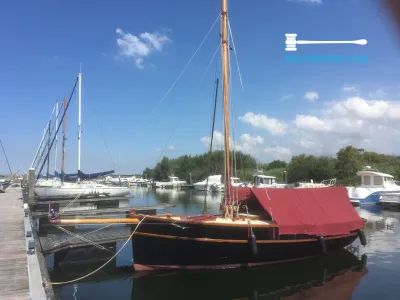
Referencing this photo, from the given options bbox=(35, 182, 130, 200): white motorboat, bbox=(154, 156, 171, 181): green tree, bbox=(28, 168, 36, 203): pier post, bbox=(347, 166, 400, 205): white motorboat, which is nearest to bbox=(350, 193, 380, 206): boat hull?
bbox=(347, 166, 400, 205): white motorboat

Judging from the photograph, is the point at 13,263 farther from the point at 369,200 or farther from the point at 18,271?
the point at 369,200

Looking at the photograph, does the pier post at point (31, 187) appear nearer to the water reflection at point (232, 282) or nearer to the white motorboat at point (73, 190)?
the white motorboat at point (73, 190)

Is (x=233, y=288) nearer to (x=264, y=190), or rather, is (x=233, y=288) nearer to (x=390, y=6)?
(x=264, y=190)

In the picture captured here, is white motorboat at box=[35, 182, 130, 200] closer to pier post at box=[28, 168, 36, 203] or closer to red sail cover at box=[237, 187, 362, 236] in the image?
pier post at box=[28, 168, 36, 203]

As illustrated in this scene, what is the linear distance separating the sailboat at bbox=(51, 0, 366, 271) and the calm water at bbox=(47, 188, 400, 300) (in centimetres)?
54

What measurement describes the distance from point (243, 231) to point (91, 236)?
824 centimetres

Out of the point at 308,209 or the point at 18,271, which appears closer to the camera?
the point at 18,271

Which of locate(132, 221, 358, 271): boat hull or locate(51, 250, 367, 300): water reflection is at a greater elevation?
locate(132, 221, 358, 271): boat hull

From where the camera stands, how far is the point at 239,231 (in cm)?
1422

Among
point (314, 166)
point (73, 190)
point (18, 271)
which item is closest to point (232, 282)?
point (18, 271)

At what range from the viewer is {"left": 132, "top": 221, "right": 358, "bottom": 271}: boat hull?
1404 centimetres

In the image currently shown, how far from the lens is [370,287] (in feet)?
45.2

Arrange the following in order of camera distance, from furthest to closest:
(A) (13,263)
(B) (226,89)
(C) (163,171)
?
1. (C) (163,171)
2. (B) (226,89)
3. (A) (13,263)

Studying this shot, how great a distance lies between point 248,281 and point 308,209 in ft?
15.0
